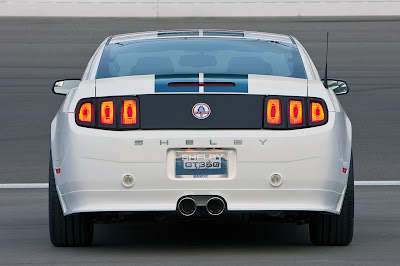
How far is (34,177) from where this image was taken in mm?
11383

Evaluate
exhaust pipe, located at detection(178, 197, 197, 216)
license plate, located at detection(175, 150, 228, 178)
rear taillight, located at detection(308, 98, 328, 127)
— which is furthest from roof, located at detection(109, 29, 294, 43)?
exhaust pipe, located at detection(178, 197, 197, 216)

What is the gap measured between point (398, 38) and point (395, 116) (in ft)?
40.4

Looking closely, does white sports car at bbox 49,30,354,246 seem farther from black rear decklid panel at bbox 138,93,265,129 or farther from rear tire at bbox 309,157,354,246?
rear tire at bbox 309,157,354,246

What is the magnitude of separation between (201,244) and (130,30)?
22.8 metres

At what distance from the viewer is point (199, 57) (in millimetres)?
7672

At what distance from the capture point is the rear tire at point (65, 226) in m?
7.05

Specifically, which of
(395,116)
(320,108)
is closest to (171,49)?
(320,108)

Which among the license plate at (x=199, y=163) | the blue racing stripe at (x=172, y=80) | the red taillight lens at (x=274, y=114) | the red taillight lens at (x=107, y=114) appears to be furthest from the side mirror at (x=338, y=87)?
the red taillight lens at (x=107, y=114)

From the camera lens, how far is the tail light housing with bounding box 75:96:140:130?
6.67m

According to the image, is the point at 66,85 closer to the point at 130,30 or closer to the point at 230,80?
the point at 230,80

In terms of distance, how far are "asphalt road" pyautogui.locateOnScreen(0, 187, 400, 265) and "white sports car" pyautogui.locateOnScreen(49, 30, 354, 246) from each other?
244mm

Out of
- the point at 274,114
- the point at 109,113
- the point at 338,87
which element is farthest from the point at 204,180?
the point at 338,87

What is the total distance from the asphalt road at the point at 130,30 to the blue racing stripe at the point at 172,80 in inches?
178
